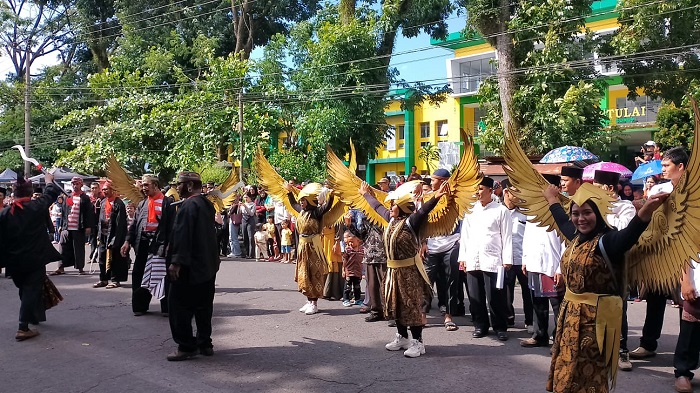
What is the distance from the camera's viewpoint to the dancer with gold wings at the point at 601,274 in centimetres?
351

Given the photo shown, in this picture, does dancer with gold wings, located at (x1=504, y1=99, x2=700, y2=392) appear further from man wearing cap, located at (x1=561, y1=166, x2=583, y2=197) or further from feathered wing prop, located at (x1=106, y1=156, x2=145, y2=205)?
feathered wing prop, located at (x1=106, y1=156, x2=145, y2=205)

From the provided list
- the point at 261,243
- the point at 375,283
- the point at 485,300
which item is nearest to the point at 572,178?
the point at 485,300

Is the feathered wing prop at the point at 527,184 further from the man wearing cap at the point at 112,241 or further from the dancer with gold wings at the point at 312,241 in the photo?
the man wearing cap at the point at 112,241

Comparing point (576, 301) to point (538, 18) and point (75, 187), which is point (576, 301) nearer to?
point (75, 187)

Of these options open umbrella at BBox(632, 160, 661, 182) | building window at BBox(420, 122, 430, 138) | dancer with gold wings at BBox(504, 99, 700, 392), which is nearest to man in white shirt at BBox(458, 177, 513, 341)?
dancer with gold wings at BBox(504, 99, 700, 392)

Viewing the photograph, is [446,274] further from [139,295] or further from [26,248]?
[26,248]

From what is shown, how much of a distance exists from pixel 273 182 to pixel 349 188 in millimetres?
2130

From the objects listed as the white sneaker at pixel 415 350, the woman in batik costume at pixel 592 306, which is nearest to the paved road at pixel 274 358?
the white sneaker at pixel 415 350

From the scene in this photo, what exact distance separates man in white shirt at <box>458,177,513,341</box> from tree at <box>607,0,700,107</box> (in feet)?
35.8

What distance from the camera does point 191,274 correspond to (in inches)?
236

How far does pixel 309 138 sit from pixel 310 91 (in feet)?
6.07

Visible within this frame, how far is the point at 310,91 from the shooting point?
21.3 m

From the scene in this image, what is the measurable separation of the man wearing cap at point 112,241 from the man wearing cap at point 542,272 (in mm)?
6610

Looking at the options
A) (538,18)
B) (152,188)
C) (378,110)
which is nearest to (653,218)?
(152,188)
